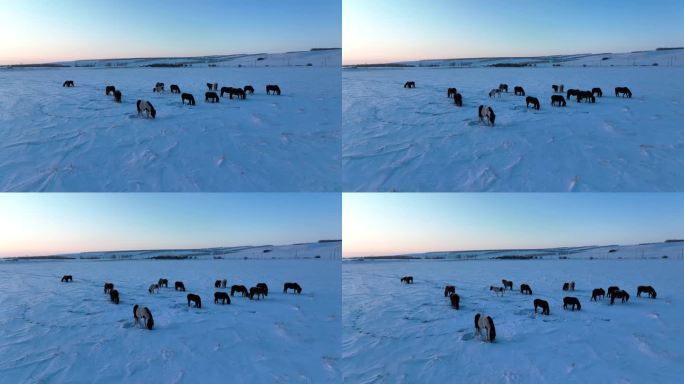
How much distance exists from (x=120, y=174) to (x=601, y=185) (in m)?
8.10

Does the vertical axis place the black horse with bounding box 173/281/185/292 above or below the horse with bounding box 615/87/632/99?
below

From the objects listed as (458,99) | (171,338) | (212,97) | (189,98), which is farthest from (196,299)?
(458,99)

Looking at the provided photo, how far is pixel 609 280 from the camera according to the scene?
16.4 metres

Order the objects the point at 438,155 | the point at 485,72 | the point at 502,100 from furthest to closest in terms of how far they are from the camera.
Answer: the point at 485,72 < the point at 502,100 < the point at 438,155

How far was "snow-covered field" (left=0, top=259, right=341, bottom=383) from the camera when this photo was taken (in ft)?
25.5

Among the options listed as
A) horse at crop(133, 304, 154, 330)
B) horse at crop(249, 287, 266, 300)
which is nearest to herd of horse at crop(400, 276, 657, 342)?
horse at crop(249, 287, 266, 300)

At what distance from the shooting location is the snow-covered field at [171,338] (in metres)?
7.78

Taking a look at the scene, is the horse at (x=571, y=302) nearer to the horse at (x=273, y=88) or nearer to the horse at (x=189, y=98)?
the horse at (x=273, y=88)

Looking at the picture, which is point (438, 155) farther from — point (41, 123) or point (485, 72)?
point (485, 72)

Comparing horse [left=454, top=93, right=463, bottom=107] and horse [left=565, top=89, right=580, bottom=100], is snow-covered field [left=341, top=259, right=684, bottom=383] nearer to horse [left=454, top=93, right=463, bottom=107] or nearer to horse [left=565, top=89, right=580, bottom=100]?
horse [left=454, top=93, right=463, bottom=107]

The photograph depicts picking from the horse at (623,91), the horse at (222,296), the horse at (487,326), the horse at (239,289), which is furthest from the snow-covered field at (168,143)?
the horse at (623,91)

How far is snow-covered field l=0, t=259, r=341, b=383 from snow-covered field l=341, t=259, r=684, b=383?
59cm

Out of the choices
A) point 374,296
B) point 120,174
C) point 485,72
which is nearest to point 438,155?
point 374,296

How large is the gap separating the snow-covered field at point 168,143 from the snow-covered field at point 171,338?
2490mm
